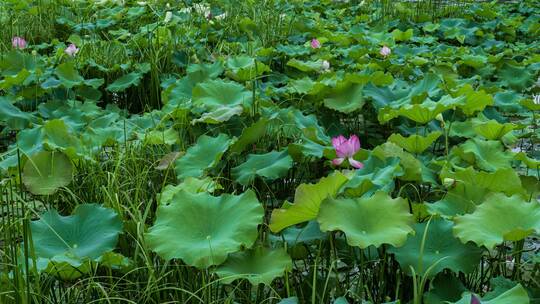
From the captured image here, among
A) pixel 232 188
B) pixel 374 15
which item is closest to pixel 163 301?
pixel 232 188

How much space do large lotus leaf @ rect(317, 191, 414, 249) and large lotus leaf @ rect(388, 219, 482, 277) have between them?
0.17ft

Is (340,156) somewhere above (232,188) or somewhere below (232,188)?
above

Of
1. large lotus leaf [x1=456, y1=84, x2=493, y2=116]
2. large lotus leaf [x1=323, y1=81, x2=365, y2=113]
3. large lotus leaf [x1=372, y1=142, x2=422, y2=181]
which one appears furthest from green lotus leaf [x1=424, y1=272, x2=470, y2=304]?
large lotus leaf [x1=323, y1=81, x2=365, y2=113]

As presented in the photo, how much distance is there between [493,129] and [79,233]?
117cm

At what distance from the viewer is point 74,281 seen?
1.61m

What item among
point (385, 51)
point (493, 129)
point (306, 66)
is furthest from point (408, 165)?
point (385, 51)

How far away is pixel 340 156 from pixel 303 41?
6.93ft

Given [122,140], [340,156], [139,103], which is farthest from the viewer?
[139,103]

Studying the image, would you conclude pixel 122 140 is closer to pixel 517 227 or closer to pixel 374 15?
pixel 517 227

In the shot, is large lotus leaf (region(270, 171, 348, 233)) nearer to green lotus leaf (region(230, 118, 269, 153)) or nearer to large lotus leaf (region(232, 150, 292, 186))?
large lotus leaf (region(232, 150, 292, 186))

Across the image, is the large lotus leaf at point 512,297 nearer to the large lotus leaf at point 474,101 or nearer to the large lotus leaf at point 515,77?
the large lotus leaf at point 474,101

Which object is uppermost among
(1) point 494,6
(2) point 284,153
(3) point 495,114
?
(2) point 284,153

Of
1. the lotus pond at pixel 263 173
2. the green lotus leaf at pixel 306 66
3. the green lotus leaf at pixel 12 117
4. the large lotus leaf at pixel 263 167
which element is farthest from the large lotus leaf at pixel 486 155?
the green lotus leaf at pixel 12 117

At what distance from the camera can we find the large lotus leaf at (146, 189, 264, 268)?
1.40m
